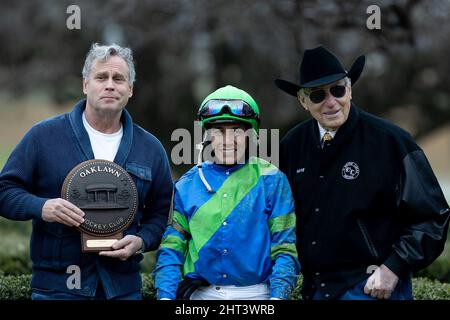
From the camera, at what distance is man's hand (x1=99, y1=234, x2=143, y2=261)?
400cm

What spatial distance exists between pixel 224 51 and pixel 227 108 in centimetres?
833

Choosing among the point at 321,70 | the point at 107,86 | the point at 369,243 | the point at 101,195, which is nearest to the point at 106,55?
the point at 107,86

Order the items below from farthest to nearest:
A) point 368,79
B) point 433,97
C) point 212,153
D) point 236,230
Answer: point 433,97 → point 368,79 → point 212,153 → point 236,230

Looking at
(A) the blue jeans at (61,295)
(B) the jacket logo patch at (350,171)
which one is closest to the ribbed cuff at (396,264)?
(B) the jacket logo patch at (350,171)

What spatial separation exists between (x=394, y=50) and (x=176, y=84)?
3679mm

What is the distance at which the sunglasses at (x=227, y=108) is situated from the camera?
4023 mm

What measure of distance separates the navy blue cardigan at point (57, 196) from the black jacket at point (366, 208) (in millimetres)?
908

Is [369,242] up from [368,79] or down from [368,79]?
down

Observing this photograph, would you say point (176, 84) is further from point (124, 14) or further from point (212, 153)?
point (212, 153)

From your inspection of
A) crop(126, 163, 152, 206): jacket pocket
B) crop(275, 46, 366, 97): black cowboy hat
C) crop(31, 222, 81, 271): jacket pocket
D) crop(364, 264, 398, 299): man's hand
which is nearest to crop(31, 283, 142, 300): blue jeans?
crop(31, 222, 81, 271): jacket pocket

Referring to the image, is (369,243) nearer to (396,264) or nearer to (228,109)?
(396,264)

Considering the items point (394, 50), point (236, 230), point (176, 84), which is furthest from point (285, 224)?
point (176, 84)

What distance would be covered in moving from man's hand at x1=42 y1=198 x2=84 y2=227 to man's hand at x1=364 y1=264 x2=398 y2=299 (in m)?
1.52

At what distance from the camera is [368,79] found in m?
10.8
